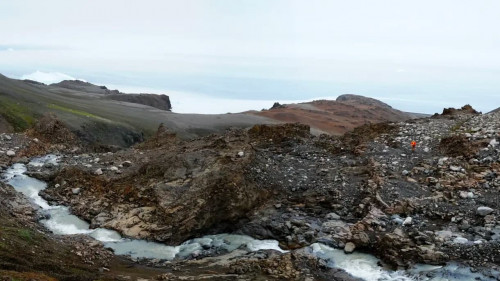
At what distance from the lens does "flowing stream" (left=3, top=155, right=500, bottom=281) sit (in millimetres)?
14531

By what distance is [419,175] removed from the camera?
21062mm

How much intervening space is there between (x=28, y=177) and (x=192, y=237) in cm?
1044

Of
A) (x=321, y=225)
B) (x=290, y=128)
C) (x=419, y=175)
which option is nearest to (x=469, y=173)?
(x=419, y=175)

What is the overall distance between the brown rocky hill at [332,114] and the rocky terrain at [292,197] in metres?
48.8

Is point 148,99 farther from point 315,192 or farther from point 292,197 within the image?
point 315,192

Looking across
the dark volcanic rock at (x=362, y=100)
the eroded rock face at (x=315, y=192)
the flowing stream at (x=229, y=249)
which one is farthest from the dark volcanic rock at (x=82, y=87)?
the flowing stream at (x=229, y=249)

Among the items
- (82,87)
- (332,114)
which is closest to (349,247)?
(332,114)

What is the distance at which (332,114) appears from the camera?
100 m

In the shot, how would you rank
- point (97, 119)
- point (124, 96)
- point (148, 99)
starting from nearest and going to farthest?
1. point (97, 119)
2. point (124, 96)
3. point (148, 99)

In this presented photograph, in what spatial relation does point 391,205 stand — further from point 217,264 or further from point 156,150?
point 156,150

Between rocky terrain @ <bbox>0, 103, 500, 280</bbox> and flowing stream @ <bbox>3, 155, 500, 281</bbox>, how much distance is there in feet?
0.98

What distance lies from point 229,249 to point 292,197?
454 cm

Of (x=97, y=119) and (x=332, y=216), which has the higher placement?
(x=97, y=119)

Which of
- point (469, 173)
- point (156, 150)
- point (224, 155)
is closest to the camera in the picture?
point (469, 173)
